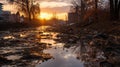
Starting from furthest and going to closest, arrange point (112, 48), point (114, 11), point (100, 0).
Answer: point (100, 0)
point (114, 11)
point (112, 48)

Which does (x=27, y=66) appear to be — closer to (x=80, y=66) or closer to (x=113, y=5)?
(x=80, y=66)

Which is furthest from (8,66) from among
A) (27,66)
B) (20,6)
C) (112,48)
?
(20,6)

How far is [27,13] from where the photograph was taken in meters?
68.9

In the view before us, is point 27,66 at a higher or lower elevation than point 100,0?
lower

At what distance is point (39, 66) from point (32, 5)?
2487 inches

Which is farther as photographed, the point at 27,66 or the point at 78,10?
the point at 78,10

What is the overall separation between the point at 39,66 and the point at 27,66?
335 mm

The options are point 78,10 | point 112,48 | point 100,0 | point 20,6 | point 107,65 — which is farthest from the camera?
point 78,10

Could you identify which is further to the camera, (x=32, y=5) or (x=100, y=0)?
(x=32, y=5)

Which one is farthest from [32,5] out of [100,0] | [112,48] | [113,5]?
[112,48]

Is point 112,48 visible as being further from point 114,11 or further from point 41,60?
point 114,11

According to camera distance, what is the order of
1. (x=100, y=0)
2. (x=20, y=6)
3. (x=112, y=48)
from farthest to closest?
(x=20, y=6)
(x=100, y=0)
(x=112, y=48)

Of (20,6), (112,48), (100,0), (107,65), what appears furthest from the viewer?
(20,6)

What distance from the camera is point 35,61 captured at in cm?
784
